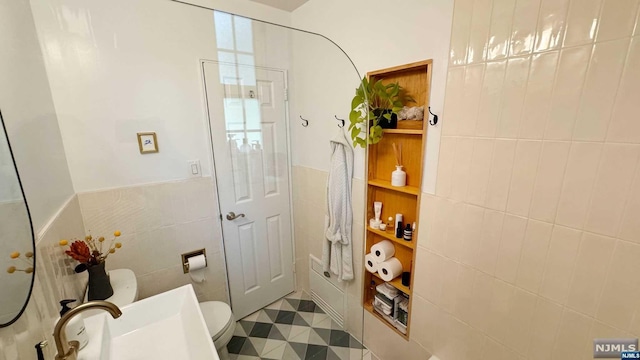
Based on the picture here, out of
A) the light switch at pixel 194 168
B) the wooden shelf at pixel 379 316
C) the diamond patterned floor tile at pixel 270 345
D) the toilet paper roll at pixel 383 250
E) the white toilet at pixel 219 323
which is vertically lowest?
the diamond patterned floor tile at pixel 270 345

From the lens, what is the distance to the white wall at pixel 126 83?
4.10ft

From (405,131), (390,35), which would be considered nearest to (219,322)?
(405,131)

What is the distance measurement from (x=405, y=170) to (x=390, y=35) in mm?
751

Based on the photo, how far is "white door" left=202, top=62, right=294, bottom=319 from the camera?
5.44 feet

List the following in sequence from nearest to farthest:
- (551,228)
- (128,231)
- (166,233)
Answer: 1. (551,228)
2. (128,231)
3. (166,233)

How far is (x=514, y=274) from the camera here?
1.03 meters

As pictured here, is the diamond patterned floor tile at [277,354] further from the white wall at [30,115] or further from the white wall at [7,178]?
the white wall at [7,178]

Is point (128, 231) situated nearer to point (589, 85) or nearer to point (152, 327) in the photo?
point (152, 327)

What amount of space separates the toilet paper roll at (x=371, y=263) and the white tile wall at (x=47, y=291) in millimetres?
1440

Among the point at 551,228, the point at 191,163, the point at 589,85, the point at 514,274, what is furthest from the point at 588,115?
the point at 191,163

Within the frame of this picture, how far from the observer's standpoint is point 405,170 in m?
1.45

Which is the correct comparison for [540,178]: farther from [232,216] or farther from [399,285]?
[232,216]

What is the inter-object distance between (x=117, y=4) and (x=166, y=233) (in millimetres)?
1349

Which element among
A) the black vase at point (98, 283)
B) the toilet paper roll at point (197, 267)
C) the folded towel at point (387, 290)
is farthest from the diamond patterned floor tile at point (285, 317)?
the black vase at point (98, 283)
